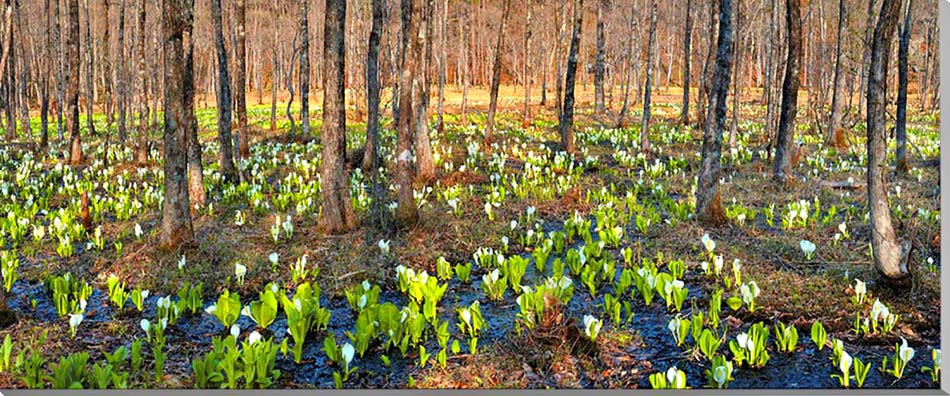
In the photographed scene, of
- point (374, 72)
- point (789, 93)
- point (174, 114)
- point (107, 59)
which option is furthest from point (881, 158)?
point (107, 59)

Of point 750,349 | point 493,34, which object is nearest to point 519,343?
point 750,349

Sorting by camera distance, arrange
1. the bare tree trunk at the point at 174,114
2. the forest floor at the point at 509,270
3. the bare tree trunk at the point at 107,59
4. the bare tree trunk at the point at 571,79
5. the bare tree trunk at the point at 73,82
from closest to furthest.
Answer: the forest floor at the point at 509,270 < the bare tree trunk at the point at 174,114 < the bare tree trunk at the point at 73,82 < the bare tree trunk at the point at 571,79 < the bare tree trunk at the point at 107,59

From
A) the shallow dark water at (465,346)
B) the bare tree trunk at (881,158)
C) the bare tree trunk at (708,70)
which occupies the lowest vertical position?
the shallow dark water at (465,346)

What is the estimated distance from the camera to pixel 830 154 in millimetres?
11242

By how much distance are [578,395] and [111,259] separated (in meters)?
3.86

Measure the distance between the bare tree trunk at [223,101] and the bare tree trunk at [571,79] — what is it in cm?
507

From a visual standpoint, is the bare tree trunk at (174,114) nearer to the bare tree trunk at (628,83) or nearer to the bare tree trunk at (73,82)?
the bare tree trunk at (73,82)

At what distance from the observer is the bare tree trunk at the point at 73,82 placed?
31.9ft

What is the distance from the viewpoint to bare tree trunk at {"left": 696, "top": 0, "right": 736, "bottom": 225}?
5984 mm

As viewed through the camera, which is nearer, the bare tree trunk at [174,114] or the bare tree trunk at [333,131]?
the bare tree trunk at [174,114]

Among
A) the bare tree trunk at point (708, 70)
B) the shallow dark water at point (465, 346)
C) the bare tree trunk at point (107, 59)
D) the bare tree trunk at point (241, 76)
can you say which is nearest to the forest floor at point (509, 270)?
the shallow dark water at point (465, 346)

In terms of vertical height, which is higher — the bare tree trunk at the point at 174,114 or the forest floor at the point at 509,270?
the bare tree trunk at the point at 174,114

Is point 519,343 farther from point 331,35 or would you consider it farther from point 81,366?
point 331,35

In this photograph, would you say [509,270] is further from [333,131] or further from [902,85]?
[902,85]
